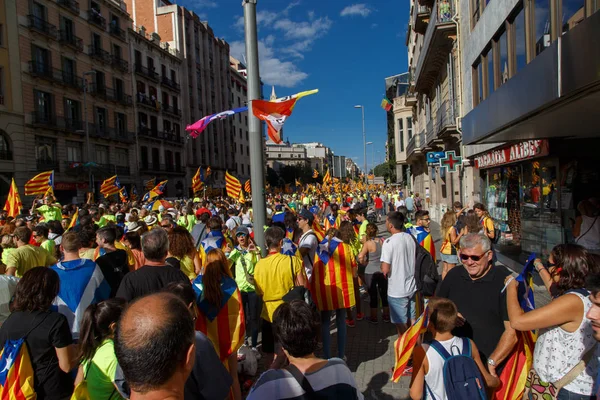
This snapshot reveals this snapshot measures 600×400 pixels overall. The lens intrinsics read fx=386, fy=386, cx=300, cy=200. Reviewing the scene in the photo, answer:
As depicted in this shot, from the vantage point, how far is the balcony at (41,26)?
25281mm

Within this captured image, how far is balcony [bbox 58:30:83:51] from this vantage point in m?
27.9

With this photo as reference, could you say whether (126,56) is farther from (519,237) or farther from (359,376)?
(359,376)

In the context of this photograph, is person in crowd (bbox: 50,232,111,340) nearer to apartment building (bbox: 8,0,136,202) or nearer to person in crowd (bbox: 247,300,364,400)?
person in crowd (bbox: 247,300,364,400)

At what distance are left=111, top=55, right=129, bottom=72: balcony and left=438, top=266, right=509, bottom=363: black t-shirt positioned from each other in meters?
37.6

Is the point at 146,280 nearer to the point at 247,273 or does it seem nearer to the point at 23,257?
the point at 247,273

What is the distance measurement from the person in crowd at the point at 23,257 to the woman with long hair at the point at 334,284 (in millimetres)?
3499

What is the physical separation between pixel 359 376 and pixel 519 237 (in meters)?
7.96

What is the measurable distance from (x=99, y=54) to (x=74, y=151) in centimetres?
893

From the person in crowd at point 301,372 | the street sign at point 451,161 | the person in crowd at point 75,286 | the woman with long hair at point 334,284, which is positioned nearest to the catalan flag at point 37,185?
the person in crowd at point 75,286

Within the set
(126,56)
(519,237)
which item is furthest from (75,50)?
(519,237)

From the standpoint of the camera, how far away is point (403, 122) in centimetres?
3369

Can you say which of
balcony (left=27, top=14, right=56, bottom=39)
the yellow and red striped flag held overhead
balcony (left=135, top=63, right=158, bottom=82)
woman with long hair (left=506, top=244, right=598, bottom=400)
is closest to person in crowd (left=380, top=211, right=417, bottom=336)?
woman with long hair (left=506, top=244, right=598, bottom=400)

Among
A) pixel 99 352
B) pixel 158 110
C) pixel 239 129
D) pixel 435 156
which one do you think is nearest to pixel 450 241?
pixel 99 352

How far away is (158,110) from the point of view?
1626 inches
